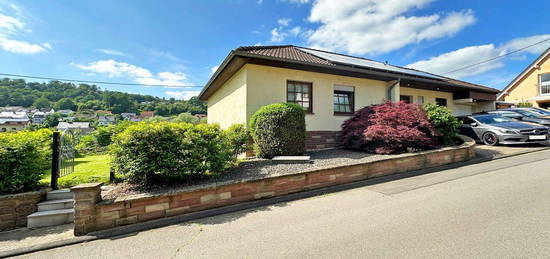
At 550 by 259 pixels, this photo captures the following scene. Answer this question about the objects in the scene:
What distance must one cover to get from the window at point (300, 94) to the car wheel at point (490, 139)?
792 centimetres

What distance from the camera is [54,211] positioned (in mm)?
3361

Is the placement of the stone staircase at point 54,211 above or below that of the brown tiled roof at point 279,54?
below

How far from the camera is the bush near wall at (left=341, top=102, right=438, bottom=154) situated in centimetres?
593

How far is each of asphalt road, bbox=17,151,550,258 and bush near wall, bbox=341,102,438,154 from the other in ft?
6.79

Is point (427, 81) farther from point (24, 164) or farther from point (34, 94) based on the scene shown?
point (34, 94)

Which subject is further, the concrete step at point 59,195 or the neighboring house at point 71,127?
the neighboring house at point 71,127

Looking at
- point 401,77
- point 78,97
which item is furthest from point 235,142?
point 78,97

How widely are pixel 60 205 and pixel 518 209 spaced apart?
A: 7.42m

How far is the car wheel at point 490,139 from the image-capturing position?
27.0ft

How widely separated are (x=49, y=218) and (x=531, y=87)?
31.6 metres

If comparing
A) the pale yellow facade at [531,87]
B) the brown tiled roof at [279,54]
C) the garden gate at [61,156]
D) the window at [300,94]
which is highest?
the pale yellow facade at [531,87]

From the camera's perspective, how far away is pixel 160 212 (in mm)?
3232

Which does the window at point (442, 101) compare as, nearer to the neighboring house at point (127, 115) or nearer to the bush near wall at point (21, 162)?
the bush near wall at point (21, 162)

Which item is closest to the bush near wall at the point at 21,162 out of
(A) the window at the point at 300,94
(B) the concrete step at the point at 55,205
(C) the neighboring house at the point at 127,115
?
(B) the concrete step at the point at 55,205
